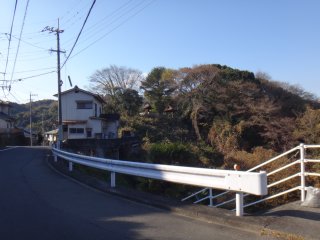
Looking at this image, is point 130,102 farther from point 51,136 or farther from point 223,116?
point 223,116

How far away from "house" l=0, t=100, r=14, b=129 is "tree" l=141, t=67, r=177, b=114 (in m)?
22.0

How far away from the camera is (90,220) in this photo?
613 centimetres

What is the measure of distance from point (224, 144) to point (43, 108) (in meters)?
72.3

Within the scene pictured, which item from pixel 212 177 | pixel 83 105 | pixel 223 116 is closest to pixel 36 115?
pixel 83 105

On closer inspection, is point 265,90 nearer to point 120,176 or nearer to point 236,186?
point 120,176

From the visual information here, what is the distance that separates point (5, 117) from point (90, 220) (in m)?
56.0

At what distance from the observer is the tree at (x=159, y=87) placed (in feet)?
186

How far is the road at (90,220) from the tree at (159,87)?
1751 inches

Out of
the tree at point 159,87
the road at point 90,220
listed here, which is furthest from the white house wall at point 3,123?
A: the road at point 90,220

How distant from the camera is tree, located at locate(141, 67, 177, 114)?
56.7 meters

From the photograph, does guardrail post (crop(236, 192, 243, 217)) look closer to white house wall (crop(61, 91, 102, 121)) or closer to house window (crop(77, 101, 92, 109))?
white house wall (crop(61, 91, 102, 121))

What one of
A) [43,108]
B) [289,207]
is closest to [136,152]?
[289,207]

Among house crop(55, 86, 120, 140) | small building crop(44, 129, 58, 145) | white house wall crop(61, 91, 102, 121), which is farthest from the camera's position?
small building crop(44, 129, 58, 145)

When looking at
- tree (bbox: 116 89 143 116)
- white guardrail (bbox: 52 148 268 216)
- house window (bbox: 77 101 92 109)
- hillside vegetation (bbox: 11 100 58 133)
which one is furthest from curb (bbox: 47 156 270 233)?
hillside vegetation (bbox: 11 100 58 133)
